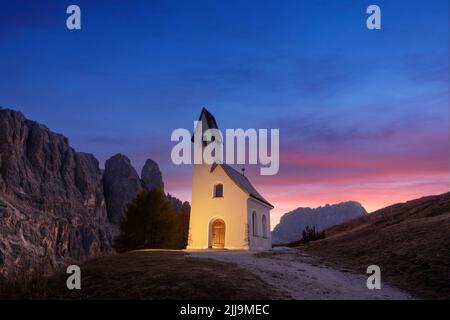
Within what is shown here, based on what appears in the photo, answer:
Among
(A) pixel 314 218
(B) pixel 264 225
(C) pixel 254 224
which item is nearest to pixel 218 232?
(C) pixel 254 224

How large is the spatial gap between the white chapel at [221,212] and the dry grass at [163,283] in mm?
14650

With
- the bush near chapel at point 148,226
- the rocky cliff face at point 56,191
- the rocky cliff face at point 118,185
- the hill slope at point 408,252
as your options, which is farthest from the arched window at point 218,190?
the rocky cliff face at point 118,185

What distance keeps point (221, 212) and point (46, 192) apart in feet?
166

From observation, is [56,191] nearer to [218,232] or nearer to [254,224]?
[218,232]

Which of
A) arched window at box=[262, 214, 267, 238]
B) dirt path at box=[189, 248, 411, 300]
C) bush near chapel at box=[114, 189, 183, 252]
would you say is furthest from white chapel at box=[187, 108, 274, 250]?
bush near chapel at box=[114, 189, 183, 252]

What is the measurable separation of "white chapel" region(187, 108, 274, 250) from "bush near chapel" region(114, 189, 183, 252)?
11.5 m

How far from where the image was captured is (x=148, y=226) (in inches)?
1601

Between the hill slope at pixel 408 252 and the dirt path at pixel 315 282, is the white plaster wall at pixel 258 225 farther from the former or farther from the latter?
the dirt path at pixel 315 282

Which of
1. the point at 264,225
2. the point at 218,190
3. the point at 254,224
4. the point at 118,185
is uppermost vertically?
the point at 118,185

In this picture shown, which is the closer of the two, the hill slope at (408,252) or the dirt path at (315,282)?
the dirt path at (315,282)

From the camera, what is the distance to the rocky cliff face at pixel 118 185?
86.1 metres

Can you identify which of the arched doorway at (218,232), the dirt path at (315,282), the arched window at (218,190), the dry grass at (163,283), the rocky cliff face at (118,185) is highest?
the rocky cliff face at (118,185)

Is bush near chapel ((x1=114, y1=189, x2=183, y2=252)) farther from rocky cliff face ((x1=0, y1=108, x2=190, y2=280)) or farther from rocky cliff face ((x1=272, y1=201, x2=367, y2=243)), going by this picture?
rocky cliff face ((x1=272, y1=201, x2=367, y2=243))

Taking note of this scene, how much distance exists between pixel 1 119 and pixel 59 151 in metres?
14.0
